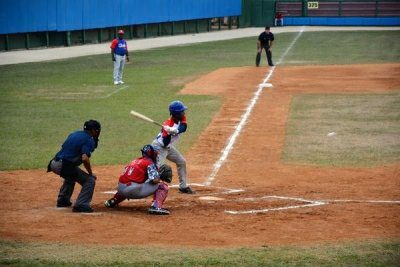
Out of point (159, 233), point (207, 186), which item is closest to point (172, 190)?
point (207, 186)

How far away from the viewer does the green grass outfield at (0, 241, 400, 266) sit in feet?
31.1

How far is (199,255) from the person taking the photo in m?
9.99

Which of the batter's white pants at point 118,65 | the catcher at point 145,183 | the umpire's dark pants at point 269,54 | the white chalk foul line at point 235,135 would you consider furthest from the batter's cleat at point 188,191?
the umpire's dark pants at point 269,54

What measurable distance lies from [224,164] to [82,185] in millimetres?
4908

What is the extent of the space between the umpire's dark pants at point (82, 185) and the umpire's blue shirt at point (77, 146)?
0.22 meters

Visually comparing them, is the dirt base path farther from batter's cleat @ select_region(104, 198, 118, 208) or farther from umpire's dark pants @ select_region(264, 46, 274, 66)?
umpire's dark pants @ select_region(264, 46, 274, 66)

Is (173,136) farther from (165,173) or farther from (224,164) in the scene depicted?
(224,164)

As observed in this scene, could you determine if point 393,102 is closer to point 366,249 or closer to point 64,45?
point 366,249

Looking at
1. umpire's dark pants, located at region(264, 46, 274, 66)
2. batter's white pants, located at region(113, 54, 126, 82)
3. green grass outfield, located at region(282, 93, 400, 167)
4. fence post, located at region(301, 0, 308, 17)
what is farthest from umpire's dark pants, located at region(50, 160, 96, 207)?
fence post, located at region(301, 0, 308, 17)

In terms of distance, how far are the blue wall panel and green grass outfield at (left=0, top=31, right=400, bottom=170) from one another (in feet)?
13.8

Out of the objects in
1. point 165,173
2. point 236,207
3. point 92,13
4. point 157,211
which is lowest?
point 236,207

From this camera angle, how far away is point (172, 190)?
48.5ft

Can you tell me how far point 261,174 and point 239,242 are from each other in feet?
17.8

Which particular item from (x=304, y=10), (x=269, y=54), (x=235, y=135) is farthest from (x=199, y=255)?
(x=304, y=10)
